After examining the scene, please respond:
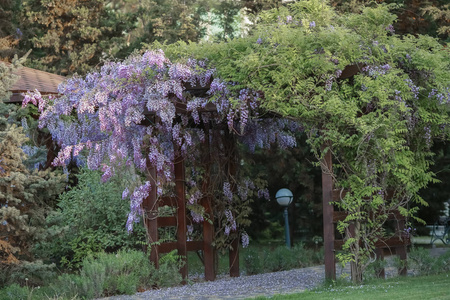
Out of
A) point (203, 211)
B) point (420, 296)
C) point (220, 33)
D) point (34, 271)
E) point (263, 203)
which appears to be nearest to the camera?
point (420, 296)

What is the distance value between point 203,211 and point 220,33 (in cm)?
1416

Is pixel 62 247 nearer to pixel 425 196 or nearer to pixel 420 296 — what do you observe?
pixel 420 296

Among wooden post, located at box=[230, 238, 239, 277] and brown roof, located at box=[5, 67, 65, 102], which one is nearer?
wooden post, located at box=[230, 238, 239, 277]

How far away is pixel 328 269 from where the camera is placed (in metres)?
8.48

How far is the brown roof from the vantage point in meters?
12.7

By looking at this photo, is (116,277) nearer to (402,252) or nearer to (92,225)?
(92,225)

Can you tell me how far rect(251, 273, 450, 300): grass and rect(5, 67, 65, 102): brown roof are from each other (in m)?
7.31

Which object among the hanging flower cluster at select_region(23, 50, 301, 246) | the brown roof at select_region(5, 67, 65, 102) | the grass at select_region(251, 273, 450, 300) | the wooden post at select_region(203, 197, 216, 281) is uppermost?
the brown roof at select_region(5, 67, 65, 102)

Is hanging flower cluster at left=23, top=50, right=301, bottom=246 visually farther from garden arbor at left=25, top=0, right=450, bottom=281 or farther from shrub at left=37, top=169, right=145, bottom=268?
shrub at left=37, top=169, right=145, bottom=268

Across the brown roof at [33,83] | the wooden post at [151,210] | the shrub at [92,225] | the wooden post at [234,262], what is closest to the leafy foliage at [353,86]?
the wooden post at [151,210]

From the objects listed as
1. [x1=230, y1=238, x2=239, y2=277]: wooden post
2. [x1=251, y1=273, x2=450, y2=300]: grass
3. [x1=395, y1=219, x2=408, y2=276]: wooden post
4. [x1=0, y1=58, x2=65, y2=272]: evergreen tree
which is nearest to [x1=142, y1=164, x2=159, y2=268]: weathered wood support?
[x1=0, y1=58, x2=65, y2=272]: evergreen tree

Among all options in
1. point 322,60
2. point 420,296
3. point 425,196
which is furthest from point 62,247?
point 425,196

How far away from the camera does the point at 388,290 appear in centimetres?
753

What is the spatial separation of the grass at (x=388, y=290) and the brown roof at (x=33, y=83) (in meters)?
7.31
